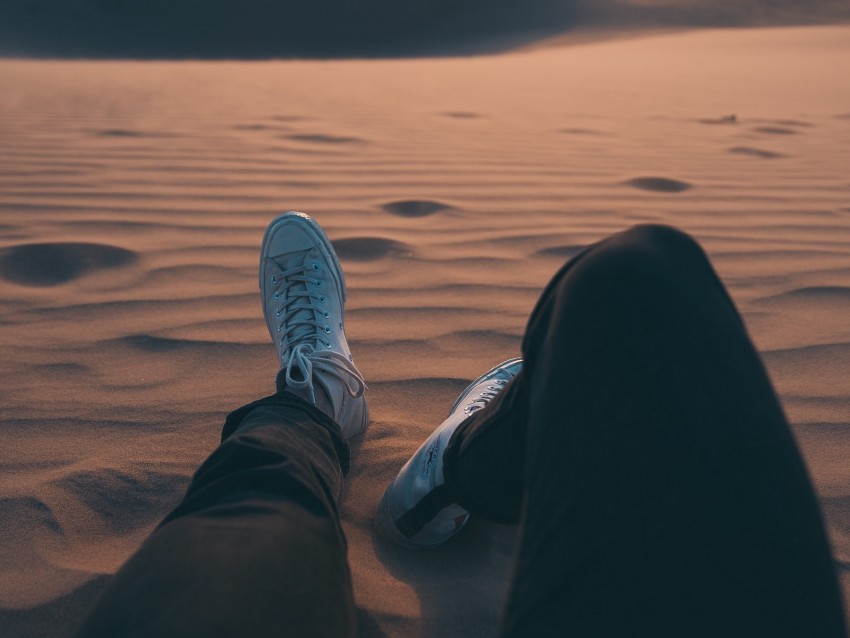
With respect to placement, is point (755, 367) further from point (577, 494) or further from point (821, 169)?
point (821, 169)

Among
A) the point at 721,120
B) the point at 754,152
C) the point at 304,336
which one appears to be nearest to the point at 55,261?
the point at 304,336

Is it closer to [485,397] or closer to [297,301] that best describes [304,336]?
[297,301]

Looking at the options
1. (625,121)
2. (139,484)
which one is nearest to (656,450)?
(139,484)

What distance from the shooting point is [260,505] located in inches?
36.7

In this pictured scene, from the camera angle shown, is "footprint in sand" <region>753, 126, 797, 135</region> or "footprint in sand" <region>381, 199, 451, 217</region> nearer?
"footprint in sand" <region>381, 199, 451, 217</region>

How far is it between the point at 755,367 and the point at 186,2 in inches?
617

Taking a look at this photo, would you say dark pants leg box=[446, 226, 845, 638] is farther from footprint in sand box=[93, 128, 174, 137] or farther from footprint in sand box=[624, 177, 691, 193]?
footprint in sand box=[93, 128, 174, 137]

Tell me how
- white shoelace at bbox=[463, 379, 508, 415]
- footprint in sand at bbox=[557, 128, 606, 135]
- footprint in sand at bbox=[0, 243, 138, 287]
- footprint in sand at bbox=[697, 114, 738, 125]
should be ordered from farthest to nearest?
footprint in sand at bbox=[697, 114, 738, 125] → footprint in sand at bbox=[557, 128, 606, 135] → footprint in sand at bbox=[0, 243, 138, 287] → white shoelace at bbox=[463, 379, 508, 415]

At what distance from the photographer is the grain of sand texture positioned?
126cm

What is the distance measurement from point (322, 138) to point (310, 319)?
7.33 feet

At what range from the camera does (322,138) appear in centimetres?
373

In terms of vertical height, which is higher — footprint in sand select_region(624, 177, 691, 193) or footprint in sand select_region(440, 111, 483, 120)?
footprint in sand select_region(440, 111, 483, 120)

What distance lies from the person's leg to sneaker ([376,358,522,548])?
0.36ft

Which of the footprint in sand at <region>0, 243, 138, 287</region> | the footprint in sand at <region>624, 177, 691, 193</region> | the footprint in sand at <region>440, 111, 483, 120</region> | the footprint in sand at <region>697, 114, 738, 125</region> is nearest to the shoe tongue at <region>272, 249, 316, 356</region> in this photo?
the footprint in sand at <region>0, 243, 138, 287</region>
